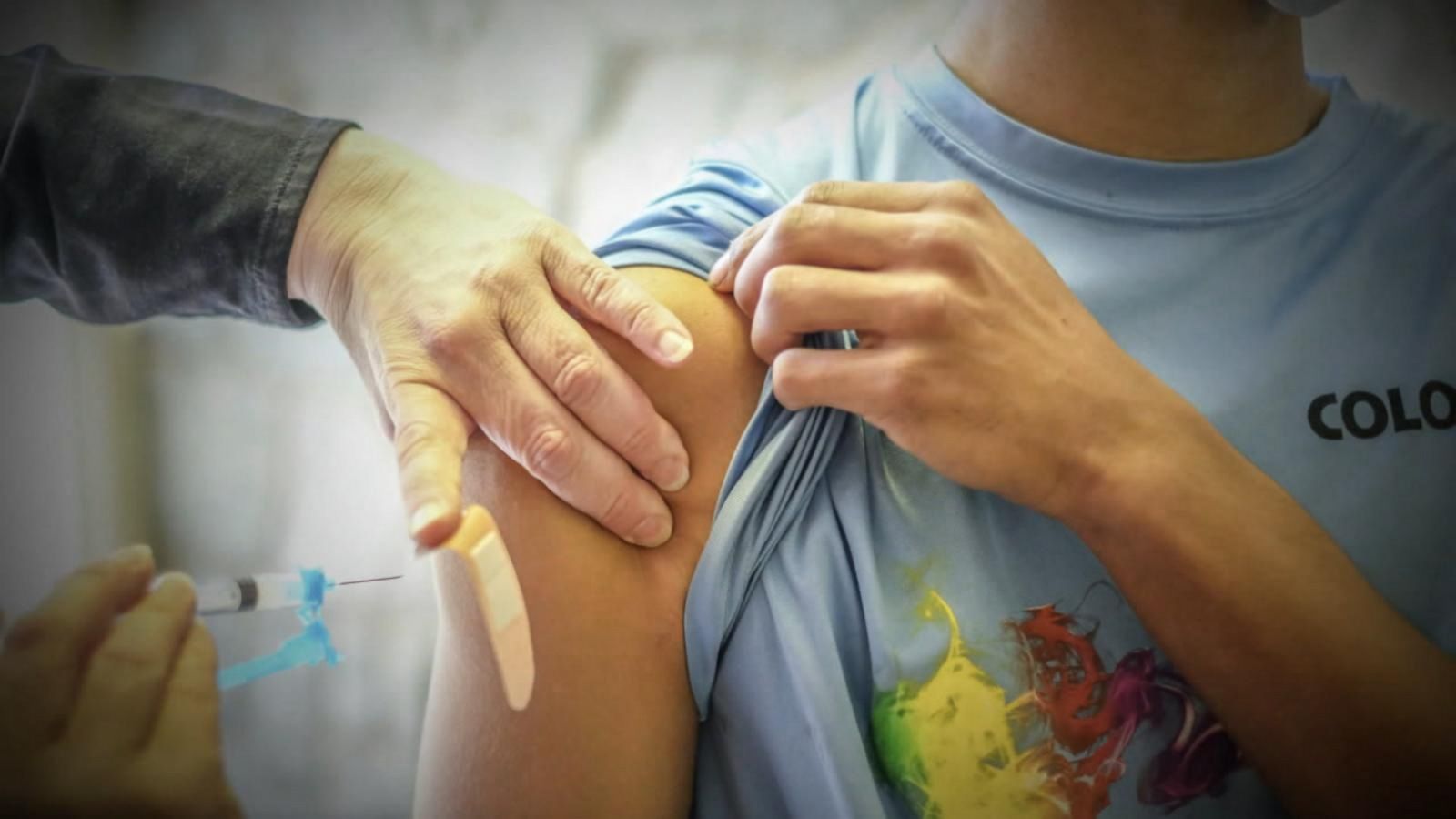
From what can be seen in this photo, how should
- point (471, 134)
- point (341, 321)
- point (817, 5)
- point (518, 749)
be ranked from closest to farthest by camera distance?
point (518, 749)
point (341, 321)
point (471, 134)
point (817, 5)

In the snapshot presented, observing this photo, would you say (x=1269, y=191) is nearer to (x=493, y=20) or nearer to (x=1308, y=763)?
(x=1308, y=763)

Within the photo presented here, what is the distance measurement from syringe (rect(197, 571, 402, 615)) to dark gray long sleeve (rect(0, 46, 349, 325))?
10.0 inches

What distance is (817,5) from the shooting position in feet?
4.50

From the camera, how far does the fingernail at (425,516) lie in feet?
1.57

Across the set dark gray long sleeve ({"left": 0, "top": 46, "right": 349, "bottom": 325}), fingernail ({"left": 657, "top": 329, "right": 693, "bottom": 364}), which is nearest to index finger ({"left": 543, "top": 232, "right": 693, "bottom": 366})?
fingernail ({"left": 657, "top": 329, "right": 693, "bottom": 364})

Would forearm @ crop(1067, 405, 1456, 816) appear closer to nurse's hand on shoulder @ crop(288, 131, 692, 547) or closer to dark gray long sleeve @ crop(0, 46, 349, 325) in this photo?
nurse's hand on shoulder @ crop(288, 131, 692, 547)

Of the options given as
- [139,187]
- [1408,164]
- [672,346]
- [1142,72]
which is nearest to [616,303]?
[672,346]

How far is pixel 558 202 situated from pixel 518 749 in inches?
31.8

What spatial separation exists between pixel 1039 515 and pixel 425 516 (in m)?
0.46

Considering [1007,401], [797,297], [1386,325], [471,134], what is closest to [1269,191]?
[1386,325]

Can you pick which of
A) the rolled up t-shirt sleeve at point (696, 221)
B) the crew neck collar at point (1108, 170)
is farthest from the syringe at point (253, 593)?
the crew neck collar at point (1108, 170)

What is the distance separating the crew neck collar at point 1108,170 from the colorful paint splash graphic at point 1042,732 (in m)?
0.37

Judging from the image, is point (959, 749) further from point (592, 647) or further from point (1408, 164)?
point (1408, 164)

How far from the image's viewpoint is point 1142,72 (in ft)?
2.74
